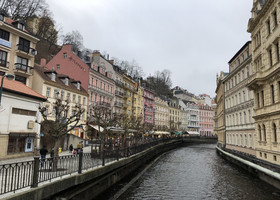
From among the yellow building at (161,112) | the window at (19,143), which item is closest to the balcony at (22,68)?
the window at (19,143)

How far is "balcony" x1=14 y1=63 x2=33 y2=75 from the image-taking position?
33.3 metres

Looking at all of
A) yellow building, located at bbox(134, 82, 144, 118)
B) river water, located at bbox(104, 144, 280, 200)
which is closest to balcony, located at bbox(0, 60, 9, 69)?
river water, located at bbox(104, 144, 280, 200)

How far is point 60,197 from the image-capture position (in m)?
9.97

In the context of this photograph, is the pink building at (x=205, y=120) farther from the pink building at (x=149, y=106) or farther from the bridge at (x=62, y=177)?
the bridge at (x=62, y=177)

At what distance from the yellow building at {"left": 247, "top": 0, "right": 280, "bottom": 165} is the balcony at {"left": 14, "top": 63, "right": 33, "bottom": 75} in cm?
2975

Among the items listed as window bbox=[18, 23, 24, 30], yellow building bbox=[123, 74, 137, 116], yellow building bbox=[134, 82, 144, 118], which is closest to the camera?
window bbox=[18, 23, 24, 30]

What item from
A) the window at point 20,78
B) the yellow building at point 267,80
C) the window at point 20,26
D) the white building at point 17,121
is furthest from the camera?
the window at point 20,78

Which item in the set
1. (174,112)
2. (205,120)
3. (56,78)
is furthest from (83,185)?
(205,120)

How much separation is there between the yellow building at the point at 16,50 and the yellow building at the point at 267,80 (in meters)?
29.9

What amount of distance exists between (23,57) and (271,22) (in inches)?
1256

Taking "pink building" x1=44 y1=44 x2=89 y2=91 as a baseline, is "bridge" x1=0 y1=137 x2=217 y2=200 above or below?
below

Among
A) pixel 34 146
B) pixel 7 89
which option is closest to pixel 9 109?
pixel 7 89

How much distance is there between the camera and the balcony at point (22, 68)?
3327 centimetres

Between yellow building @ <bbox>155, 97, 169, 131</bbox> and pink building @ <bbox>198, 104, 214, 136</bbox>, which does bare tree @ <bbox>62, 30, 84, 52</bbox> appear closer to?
yellow building @ <bbox>155, 97, 169, 131</bbox>
